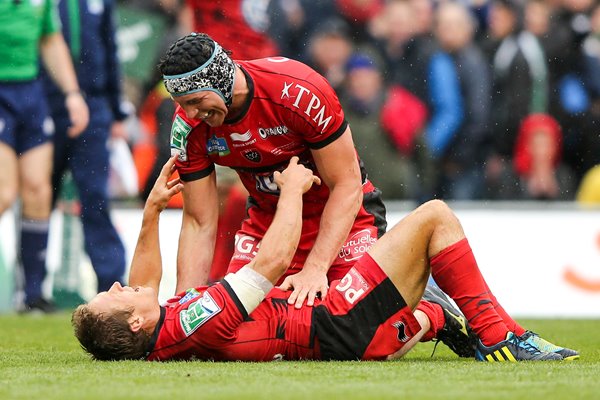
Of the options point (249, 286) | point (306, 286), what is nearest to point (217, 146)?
point (306, 286)

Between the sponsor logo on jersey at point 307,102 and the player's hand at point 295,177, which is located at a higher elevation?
the sponsor logo on jersey at point 307,102

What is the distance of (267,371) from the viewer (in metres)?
6.04

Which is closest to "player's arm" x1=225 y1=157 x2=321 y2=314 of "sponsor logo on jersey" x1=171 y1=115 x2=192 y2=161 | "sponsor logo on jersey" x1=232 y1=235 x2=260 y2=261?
"sponsor logo on jersey" x1=171 y1=115 x2=192 y2=161

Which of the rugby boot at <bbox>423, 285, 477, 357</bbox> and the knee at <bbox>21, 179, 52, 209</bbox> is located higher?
the rugby boot at <bbox>423, 285, 477, 357</bbox>

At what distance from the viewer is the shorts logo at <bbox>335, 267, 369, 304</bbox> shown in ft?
21.4

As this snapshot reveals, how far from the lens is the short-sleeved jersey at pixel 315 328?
21.1 feet

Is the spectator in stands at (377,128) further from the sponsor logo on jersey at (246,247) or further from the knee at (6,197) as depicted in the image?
the sponsor logo on jersey at (246,247)

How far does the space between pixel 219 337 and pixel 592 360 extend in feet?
6.60

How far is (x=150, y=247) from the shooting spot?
22.7ft

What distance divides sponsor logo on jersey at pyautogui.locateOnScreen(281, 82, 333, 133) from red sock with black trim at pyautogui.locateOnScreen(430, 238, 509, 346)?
1.02 meters

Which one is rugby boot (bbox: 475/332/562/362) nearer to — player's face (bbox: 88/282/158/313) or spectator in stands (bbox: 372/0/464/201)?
player's face (bbox: 88/282/158/313)

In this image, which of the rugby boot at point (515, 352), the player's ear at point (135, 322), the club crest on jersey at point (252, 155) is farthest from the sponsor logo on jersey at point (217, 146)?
the rugby boot at point (515, 352)

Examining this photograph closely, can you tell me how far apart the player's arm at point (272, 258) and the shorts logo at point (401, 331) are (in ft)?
2.11

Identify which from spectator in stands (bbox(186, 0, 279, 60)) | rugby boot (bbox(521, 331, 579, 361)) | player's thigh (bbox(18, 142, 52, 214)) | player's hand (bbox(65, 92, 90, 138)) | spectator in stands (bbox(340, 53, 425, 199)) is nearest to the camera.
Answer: rugby boot (bbox(521, 331, 579, 361))
